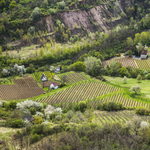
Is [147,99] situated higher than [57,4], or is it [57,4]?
[57,4]

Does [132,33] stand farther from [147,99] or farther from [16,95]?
[16,95]

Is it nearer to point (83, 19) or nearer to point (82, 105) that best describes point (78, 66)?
point (82, 105)

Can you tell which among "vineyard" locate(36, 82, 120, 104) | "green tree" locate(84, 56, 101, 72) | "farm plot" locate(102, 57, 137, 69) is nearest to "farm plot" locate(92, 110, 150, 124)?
"vineyard" locate(36, 82, 120, 104)

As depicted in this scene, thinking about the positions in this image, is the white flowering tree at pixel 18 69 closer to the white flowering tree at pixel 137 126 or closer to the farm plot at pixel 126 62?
the farm plot at pixel 126 62

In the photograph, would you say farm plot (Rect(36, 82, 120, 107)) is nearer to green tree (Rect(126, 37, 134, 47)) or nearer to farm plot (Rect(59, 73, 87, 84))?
farm plot (Rect(59, 73, 87, 84))

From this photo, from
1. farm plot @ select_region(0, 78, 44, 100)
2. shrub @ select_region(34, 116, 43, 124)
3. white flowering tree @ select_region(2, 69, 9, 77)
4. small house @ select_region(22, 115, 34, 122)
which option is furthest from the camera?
white flowering tree @ select_region(2, 69, 9, 77)

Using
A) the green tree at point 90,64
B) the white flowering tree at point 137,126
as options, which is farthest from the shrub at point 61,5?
the white flowering tree at point 137,126

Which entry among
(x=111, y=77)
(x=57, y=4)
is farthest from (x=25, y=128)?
(x=57, y=4)

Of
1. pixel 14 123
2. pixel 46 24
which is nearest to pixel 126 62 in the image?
pixel 46 24
